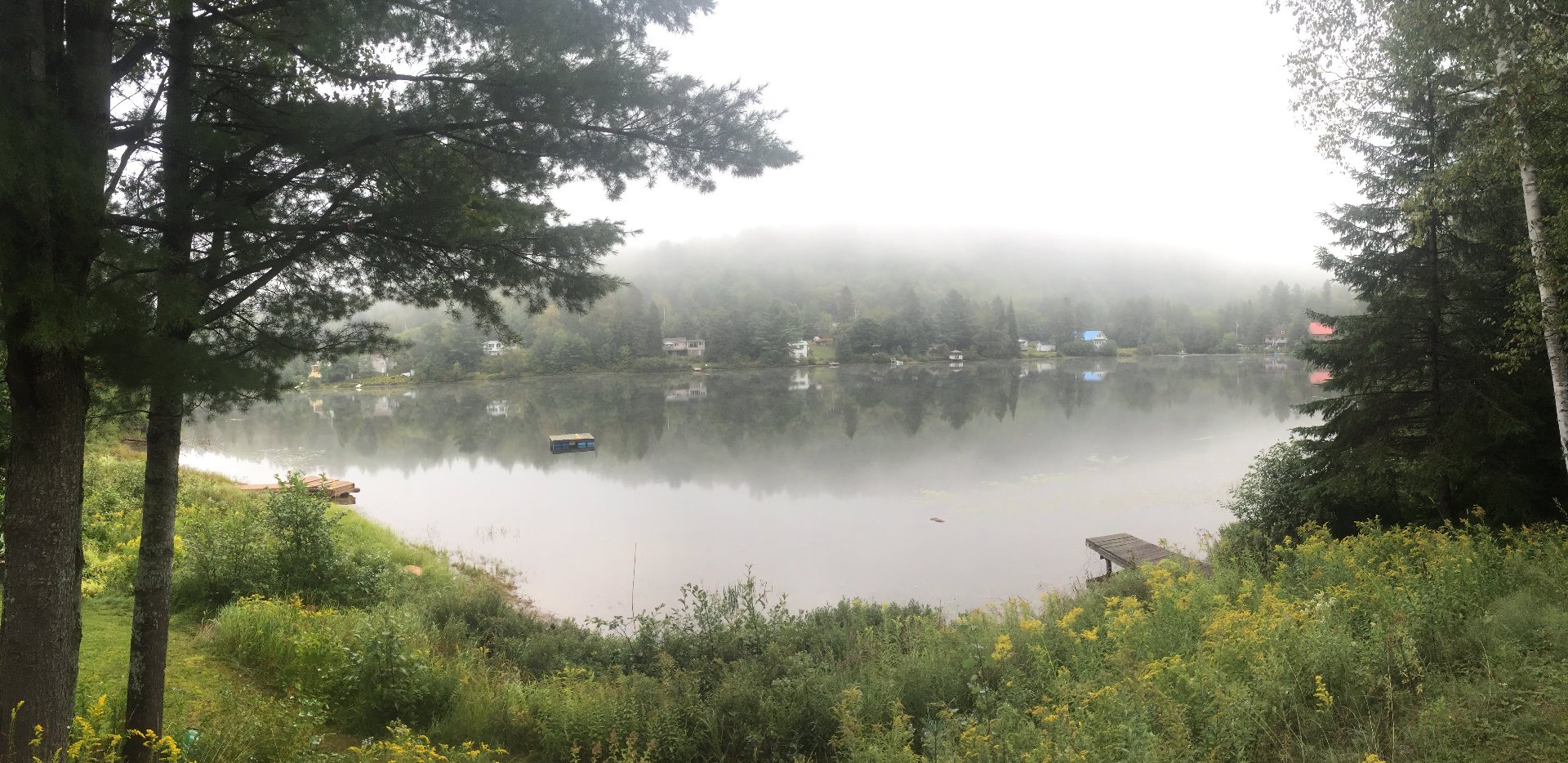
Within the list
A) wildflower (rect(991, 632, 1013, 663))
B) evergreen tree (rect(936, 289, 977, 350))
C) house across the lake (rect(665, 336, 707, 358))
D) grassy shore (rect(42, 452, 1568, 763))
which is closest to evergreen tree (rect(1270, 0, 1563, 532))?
grassy shore (rect(42, 452, 1568, 763))

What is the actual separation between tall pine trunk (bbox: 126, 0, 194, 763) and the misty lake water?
2437 mm

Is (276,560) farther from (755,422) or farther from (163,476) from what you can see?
(755,422)

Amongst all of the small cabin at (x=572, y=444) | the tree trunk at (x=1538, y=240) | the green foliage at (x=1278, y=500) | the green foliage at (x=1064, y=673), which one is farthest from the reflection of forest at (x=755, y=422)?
the green foliage at (x=1278, y=500)

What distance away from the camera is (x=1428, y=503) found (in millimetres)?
10148

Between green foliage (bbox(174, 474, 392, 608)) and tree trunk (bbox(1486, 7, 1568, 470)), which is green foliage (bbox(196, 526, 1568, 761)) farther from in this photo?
tree trunk (bbox(1486, 7, 1568, 470))

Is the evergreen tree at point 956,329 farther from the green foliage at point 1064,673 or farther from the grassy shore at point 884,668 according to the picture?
the green foliage at point 1064,673

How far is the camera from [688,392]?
66.6 metres

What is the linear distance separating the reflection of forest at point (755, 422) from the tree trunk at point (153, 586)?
1.75ft

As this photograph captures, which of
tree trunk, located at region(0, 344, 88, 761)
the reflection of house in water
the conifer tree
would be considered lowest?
the reflection of house in water

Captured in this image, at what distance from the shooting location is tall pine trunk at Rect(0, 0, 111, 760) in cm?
310

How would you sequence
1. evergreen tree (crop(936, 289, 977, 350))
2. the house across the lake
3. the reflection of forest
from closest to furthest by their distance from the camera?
the reflection of forest < the house across the lake < evergreen tree (crop(936, 289, 977, 350))

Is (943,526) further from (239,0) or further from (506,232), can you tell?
(239,0)

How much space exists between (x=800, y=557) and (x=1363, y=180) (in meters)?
13.3

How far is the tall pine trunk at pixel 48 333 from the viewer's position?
310cm
